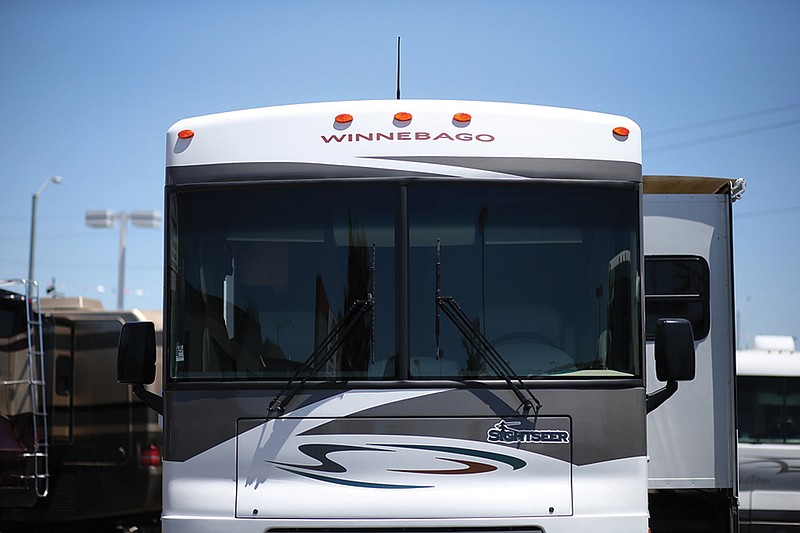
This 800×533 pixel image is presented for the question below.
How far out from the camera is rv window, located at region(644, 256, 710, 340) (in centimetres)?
775

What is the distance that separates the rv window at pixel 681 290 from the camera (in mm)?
7746

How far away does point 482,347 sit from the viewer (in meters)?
5.85

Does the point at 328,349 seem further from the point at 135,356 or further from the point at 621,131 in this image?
the point at 621,131

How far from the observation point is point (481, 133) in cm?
611

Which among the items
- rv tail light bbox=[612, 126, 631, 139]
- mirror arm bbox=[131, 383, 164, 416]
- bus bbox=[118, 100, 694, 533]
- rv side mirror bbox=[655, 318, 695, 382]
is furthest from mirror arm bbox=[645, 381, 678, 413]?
mirror arm bbox=[131, 383, 164, 416]

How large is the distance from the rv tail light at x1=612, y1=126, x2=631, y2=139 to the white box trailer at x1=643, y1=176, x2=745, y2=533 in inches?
66.3

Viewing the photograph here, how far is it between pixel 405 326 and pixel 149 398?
1551 mm

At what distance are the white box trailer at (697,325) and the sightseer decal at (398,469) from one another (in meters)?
2.28

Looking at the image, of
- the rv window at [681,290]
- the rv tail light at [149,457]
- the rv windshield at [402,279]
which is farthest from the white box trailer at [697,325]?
the rv tail light at [149,457]

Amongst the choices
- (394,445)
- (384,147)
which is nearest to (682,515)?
(394,445)

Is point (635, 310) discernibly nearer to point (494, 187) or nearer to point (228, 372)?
point (494, 187)

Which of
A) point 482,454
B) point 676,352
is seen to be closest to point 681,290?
point 676,352

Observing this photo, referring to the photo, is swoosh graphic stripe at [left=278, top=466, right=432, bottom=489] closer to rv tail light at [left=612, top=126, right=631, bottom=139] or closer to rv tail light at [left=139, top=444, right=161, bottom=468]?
rv tail light at [left=612, top=126, right=631, bottom=139]

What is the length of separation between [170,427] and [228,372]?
0.40 meters
